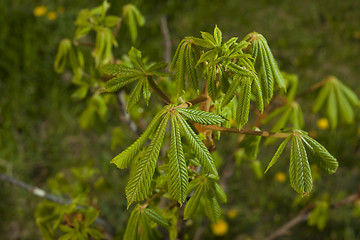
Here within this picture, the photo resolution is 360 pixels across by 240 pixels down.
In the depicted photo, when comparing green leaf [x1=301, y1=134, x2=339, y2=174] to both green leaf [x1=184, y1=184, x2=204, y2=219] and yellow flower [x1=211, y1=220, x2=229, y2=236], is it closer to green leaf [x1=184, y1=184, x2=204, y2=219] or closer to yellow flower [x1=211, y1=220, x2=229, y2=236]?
green leaf [x1=184, y1=184, x2=204, y2=219]

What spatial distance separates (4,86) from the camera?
251cm

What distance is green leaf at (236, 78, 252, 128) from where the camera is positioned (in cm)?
68

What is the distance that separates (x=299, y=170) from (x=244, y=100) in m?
0.20

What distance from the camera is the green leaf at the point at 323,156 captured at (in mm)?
748

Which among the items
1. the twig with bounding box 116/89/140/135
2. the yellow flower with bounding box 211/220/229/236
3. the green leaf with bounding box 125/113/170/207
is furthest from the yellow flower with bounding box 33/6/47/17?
the green leaf with bounding box 125/113/170/207

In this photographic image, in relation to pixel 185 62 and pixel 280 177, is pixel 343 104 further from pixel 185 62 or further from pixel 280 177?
pixel 185 62

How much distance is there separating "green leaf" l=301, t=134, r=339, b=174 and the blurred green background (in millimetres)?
1104

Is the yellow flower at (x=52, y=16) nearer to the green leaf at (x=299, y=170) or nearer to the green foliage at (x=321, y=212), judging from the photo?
the green foliage at (x=321, y=212)

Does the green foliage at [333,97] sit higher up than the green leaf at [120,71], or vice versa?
the green leaf at [120,71]

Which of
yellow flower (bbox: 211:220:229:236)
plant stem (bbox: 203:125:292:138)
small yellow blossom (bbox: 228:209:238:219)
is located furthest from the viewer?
small yellow blossom (bbox: 228:209:238:219)

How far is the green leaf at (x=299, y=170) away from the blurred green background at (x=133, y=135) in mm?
1159

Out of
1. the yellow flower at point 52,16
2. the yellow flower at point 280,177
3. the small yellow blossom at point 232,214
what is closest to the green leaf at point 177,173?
the small yellow blossom at point 232,214

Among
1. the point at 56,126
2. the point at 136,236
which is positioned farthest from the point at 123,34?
the point at 136,236

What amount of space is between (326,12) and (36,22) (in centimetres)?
274
